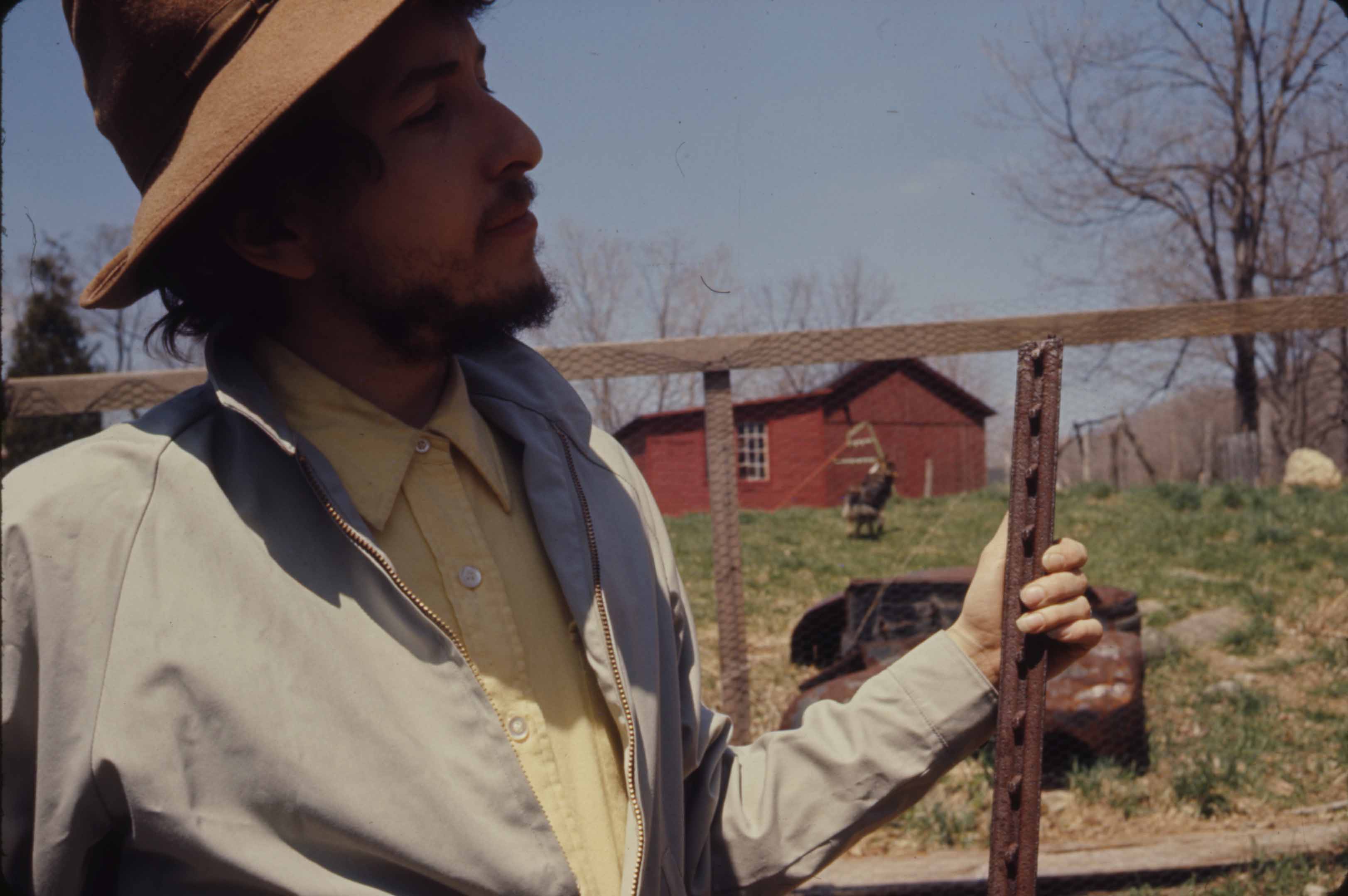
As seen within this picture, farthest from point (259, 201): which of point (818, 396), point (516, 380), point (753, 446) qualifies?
point (753, 446)

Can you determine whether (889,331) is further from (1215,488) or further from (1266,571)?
(1215,488)

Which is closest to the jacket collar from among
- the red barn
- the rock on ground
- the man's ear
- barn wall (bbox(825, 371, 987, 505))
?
the man's ear

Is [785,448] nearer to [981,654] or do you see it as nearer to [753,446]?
[753,446]

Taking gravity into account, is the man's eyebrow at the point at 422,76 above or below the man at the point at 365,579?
above

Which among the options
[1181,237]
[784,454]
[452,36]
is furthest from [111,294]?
[1181,237]

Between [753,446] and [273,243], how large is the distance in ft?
15.4

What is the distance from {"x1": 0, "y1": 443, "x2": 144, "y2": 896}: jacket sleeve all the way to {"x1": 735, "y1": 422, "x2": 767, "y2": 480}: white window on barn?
4.17m

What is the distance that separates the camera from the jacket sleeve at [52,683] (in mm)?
1021

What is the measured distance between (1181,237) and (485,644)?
23.1 m

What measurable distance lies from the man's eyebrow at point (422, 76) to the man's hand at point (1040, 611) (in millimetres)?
987

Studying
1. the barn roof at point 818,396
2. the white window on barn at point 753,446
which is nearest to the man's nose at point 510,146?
the barn roof at point 818,396

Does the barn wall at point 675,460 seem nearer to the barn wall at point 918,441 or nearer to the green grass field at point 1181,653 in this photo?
the green grass field at point 1181,653

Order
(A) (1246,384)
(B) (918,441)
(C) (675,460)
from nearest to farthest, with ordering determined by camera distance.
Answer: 1. (C) (675,460)
2. (A) (1246,384)
3. (B) (918,441)

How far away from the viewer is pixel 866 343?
3283 millimetres
